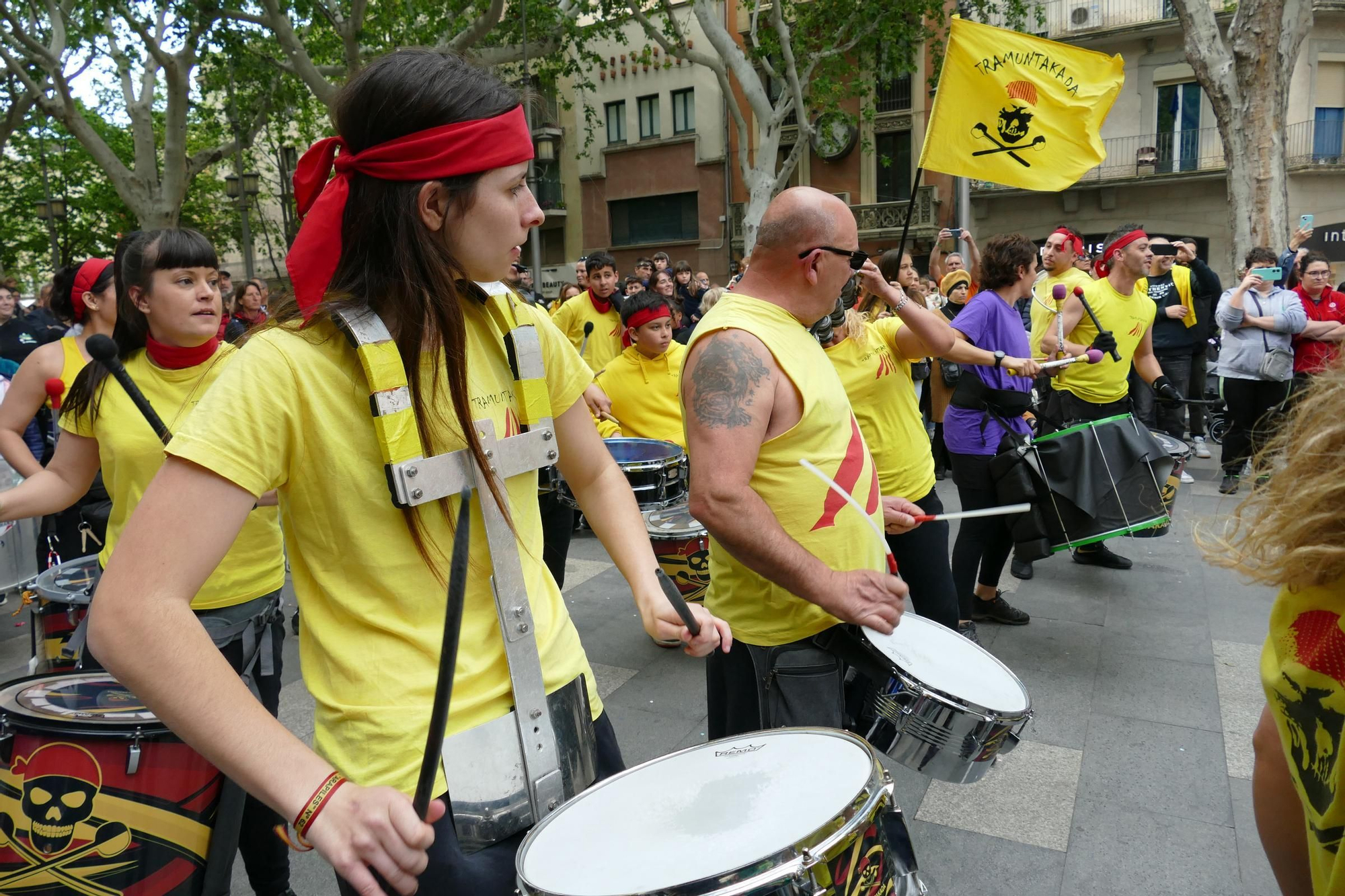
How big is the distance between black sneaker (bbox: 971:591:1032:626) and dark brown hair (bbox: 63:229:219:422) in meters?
3.97

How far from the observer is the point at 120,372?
2182mm

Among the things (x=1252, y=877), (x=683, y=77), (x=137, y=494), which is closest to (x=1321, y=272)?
(x=1252, y=877)

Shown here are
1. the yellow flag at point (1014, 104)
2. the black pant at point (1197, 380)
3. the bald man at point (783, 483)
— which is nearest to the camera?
the bald man at point (783, 483)

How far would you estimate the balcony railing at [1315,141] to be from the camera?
21.8 metres

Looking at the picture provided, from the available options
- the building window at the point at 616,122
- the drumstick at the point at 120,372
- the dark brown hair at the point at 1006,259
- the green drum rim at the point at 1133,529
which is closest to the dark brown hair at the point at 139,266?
the drumstick at the point at 120,372

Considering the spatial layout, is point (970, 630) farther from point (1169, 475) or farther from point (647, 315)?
point (647, 315)

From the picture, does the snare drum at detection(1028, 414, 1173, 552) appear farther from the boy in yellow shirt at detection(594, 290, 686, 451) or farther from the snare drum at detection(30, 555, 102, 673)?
the snare drum at detection(30, 555, 102, 673)

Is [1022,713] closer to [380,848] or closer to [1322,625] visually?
[1322,625]

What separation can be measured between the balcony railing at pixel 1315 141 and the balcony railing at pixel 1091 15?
12.0 ft

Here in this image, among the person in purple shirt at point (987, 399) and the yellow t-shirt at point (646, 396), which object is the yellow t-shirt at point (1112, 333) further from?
the yellow t-shirt at point (646, 396)

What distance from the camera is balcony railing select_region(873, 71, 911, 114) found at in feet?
84.8

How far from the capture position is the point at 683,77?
28.0m

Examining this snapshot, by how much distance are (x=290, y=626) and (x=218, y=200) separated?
116 ft

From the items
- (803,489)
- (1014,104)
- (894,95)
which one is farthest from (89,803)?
(894,95)
